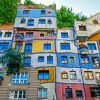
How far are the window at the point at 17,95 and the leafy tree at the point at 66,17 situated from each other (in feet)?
60.1

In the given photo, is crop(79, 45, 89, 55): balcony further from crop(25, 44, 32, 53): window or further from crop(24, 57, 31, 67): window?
crop(24, 57, 31, 67): window

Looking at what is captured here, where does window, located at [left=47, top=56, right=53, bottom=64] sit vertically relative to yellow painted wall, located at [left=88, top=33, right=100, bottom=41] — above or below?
below

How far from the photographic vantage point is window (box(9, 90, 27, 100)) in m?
30.2

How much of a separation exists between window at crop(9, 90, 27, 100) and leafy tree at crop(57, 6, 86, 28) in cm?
1830

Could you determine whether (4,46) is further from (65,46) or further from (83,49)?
(83,49)

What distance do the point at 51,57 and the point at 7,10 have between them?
1882 cm

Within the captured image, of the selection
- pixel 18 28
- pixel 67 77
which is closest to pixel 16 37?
pixel 18 28

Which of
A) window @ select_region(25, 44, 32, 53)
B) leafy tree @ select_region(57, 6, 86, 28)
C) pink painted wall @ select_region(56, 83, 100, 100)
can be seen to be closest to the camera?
pink painted wall @ select_region(56, 83, 100, 100)

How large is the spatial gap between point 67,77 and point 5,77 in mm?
9227

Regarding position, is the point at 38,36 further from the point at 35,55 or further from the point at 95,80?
the point at 95,80

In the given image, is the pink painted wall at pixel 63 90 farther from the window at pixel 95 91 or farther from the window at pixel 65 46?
the window at pixel 65 46

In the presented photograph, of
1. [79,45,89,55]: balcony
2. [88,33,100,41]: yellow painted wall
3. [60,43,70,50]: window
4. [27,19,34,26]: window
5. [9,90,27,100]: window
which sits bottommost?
[9,90,27,100]: window

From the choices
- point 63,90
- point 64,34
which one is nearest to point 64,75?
point 63,90

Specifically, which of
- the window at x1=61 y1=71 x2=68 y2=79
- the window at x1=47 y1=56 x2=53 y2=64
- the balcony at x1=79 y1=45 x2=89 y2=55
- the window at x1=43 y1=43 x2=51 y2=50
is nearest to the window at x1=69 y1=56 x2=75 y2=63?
the balcony at x1=79 y1=45 x2=89 y2=55
